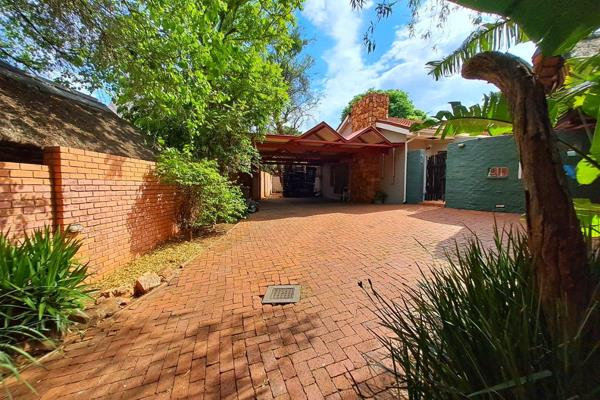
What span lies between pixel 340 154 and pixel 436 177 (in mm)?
6041

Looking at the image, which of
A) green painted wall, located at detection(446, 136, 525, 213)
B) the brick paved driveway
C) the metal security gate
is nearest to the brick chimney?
the metal security gate

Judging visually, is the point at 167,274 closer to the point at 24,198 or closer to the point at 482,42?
the point at 24,198

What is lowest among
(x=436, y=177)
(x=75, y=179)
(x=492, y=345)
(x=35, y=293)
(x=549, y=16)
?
(x=35, y=293)

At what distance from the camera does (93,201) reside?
14.2ft

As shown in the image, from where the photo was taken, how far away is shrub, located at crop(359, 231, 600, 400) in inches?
40.6

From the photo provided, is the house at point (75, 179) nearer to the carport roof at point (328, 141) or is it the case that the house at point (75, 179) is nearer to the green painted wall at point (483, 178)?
the carport roof at point (328, 141)

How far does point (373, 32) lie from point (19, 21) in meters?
8.11

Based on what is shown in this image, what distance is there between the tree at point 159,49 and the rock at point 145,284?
3.99 m

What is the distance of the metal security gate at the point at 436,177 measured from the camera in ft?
42.7

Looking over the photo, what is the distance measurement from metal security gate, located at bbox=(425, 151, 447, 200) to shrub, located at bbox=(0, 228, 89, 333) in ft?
47.4

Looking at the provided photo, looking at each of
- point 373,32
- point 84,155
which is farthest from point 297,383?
point 84,155

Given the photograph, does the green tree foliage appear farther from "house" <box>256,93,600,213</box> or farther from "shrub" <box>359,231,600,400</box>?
"shrub" <box>359,231,600,400</box>

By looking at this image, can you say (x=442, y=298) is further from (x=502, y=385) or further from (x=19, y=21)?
(x=19, y=21)

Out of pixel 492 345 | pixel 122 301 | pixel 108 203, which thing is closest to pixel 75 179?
pixel 108 203
